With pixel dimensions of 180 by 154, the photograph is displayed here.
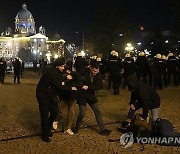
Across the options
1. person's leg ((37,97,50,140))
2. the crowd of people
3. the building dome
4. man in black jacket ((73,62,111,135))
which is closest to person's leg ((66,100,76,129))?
the crowd of people

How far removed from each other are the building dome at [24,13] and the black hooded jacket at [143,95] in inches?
4908

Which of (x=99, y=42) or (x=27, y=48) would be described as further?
(x=27, y=48)

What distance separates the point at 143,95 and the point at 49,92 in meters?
2.35

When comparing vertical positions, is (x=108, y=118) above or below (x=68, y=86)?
below

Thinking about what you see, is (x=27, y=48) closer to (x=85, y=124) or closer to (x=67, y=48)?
(x=67, y=48)

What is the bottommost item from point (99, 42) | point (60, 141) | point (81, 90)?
point (60, 141)

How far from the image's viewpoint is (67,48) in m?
116

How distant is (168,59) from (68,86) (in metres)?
13.7

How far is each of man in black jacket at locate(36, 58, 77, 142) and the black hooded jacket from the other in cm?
151

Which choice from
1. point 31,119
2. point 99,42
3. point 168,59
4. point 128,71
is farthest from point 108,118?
point 99,42

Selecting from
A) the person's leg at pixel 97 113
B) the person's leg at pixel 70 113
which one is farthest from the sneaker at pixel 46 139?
the person's leg at pixel 97 113

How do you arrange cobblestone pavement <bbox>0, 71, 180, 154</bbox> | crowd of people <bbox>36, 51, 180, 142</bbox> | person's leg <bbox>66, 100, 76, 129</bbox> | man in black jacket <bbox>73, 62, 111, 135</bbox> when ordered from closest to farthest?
cobblestone pavement <bbox>0, 71, 180, 154</bbox> → crowd of people <bbox>36, 51, 180, 142</bbox> → man in black jacket <bbox>73, 62, 111, 135</bbox> → person's leg <bbox>66, 100, 76, 129</bbox>

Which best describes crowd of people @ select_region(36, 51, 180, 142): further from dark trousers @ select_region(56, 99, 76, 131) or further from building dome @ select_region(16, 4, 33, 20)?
building dome @ select_region(16, 4, 33, 20)

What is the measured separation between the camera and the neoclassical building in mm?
120062
